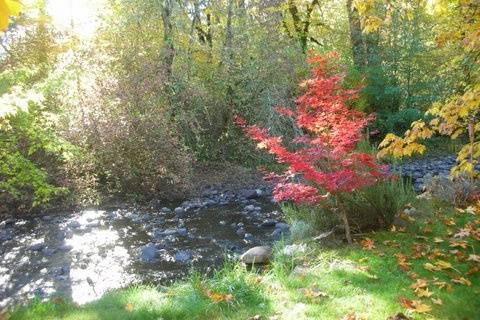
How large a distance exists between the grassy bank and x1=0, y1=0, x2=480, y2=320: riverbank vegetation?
24mm

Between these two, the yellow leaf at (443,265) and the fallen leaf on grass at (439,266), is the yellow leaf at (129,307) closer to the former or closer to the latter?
the fallen leaf on grass at (439,266)

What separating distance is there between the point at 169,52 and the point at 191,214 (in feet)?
17.0

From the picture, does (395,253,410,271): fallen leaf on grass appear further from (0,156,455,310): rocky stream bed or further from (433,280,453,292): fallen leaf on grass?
(0,156,455,310): rocky stream bed

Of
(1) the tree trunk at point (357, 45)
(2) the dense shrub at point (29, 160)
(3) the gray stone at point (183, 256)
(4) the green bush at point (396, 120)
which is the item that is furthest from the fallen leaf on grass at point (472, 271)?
(1) the tree trunk at point (357, 45)

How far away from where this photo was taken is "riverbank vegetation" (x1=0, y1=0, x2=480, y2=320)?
4.56 meters

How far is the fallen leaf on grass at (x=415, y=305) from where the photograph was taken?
384 cm

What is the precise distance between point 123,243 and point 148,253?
91 centimetres

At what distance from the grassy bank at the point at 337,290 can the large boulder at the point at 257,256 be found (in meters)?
0.55

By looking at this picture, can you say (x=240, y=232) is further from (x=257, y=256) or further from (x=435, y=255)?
(x=435, y=255)

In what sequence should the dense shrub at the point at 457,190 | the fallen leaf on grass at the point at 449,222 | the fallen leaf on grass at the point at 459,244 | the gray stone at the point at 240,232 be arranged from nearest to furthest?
the fallen leaf on grass at the point at 459,244 → the fallen leaf on grass at the point at 449,222 → the dense shrub at the point at 457,190 → the gray stone at the point at 240,232

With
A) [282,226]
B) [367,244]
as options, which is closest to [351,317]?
[367,244]

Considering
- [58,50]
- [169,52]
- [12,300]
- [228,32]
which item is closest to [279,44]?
[228,32]

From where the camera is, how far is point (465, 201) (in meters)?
7.42

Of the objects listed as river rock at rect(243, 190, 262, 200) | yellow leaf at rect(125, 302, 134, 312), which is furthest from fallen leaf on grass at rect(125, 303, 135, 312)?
river rock at rect(243, 190, 262, 200)
